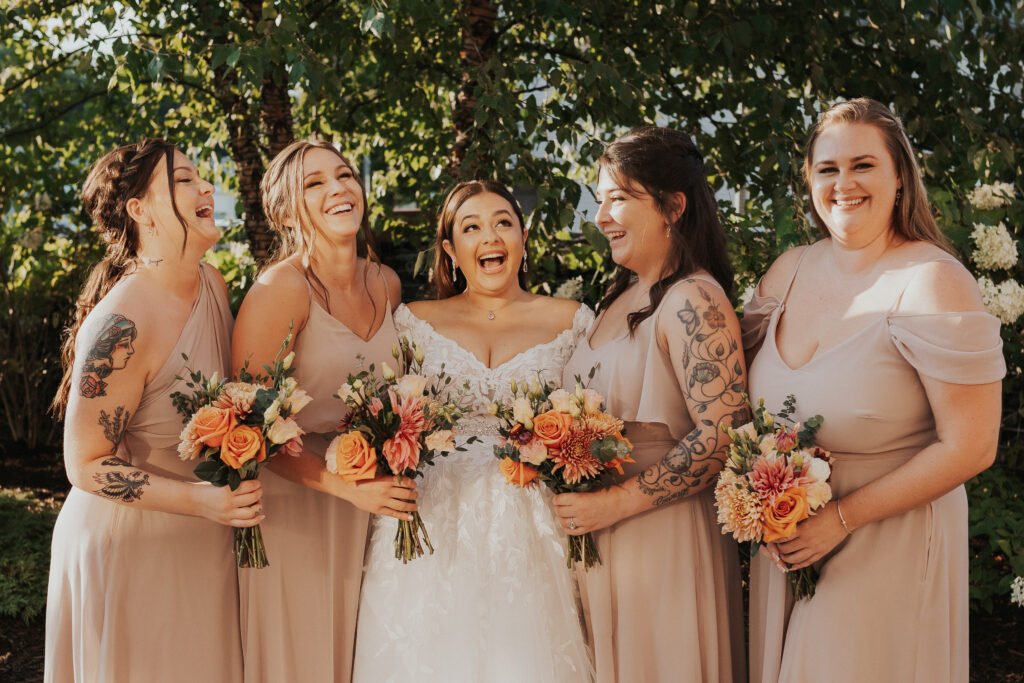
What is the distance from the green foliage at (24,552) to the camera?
6.12 meters

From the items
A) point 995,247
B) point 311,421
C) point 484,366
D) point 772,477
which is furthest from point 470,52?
point 772,477

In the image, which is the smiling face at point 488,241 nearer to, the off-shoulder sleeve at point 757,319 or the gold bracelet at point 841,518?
the off-shoulder sleeve at point 757,319

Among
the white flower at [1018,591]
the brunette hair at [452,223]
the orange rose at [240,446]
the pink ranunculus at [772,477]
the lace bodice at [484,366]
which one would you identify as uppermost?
the brunette hair at [452,223]

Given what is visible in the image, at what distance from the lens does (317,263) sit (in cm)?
381

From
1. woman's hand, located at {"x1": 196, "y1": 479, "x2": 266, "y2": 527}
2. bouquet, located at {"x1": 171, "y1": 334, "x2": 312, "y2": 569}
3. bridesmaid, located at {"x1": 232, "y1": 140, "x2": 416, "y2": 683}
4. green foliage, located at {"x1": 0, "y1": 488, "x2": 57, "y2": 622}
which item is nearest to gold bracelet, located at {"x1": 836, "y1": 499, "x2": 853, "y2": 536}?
bridesmaid, located at {"x1": 232, "y1": 140, "x2": 416, "y2": 683}

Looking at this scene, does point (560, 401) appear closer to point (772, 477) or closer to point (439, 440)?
point (439, 440)

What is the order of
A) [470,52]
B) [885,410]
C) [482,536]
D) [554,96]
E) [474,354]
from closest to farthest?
1. [885,410]
2. [482,536]
3. [474,354]
4. [470,52]
5. [554,96]

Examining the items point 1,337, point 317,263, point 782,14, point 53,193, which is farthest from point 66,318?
point 782,14

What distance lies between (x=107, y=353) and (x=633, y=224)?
1842 millimetres

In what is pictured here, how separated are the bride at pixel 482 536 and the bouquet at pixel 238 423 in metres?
0.68

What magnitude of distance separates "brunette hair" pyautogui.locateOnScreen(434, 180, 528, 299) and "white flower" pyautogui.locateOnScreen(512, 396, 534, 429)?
3.17 ft

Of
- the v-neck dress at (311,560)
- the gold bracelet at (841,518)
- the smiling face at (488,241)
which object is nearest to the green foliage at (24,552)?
the v-neck dress at (311,560)

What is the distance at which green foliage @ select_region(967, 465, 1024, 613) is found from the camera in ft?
16.4

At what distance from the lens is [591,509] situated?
331cm
